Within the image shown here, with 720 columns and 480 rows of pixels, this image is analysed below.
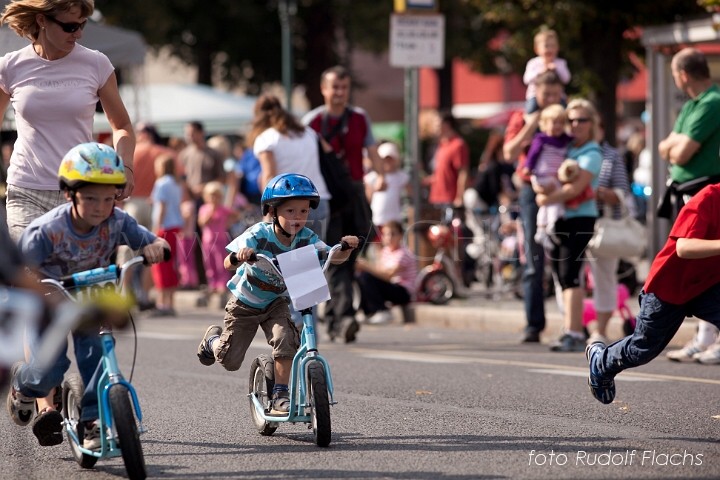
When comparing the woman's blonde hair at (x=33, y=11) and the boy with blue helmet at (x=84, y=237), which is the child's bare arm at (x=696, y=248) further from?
the woman's blonde hair at (x=33, y=11)

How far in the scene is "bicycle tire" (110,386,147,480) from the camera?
20.2 ft

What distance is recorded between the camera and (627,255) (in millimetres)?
12188

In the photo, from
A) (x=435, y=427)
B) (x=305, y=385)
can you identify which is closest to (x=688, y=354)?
(x=435, y=427)

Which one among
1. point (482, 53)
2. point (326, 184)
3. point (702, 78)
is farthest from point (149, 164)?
point (482, 53)

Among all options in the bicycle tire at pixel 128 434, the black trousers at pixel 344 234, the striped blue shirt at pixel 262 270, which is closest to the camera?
the bicycle tire at pixel 128 434

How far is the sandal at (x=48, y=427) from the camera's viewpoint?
6938 mm

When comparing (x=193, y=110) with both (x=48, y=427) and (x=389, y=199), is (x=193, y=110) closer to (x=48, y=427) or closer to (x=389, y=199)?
(x=389, y=199)

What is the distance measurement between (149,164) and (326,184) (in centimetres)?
662

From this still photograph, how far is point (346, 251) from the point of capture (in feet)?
24.0

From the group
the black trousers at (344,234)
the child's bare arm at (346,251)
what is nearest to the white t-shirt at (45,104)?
the child's bare arm at (346,251)

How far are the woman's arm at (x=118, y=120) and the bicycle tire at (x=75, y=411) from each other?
120 centimetres

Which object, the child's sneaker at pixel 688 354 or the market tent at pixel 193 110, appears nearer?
the child's sneaker at pixel 688 354

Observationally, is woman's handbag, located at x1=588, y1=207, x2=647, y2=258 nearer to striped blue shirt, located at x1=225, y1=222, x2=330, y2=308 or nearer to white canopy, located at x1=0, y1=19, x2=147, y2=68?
striped blue shirt, located at x1=225, y1=222, x2=330, y2=308

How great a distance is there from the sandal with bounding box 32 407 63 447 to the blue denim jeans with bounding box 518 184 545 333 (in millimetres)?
6150
